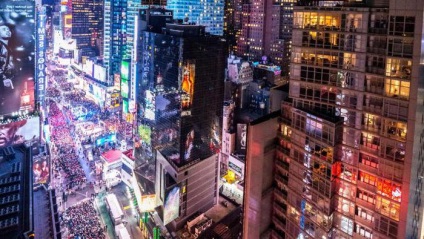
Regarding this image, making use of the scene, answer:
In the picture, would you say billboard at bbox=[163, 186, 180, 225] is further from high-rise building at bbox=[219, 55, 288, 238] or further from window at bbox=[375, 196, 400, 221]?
window at bbox=[375, 196, 400, 221]

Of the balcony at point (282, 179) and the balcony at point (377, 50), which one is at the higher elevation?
the balcony at point (377, 50)

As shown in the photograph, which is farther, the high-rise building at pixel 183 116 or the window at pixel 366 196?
the high-rise building at pixel 183 116

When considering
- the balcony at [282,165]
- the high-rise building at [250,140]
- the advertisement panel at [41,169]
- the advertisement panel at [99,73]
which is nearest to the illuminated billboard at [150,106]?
the high-rise building at [250,140]

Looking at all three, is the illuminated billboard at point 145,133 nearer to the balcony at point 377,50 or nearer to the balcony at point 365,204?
the balcony at point 365,204

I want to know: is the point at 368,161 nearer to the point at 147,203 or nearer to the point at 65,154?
the point at 147,203

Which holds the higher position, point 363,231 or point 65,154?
point 363,231

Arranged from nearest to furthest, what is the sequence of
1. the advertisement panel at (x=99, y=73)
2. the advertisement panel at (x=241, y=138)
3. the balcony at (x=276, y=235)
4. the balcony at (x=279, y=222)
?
1. the balcony at (x=279, y=222)
2. the balcony at (x=276, y=235)
3. the advertisement panel at (x=241, y=138)
4. the advertisement panel at (x=99, y=73)

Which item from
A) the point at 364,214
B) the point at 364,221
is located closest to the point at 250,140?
the point at 364,214
